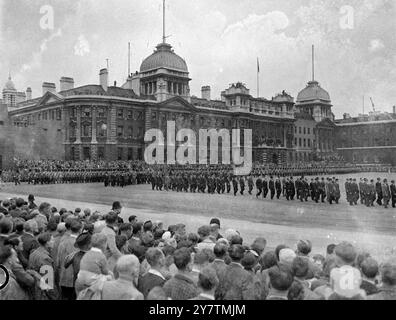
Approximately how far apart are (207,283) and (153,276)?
114 centimetres

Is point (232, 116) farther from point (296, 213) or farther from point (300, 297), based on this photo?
point (300, 297)

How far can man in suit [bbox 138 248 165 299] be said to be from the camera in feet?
19.3

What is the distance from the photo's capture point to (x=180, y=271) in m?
5.60

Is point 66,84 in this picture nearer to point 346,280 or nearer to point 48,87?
point 48,87

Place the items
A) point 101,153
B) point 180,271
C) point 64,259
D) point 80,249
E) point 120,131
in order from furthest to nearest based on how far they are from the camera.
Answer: point 120,131
point 101,153
point 64,259
point 80,249
point 180,271

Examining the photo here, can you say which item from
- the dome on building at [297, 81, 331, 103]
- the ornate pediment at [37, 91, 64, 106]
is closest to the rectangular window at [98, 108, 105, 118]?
the ornate pediment at [37, 91, 64, 106]

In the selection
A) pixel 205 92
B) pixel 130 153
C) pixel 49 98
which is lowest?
pixel 130 153

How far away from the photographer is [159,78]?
69.6m

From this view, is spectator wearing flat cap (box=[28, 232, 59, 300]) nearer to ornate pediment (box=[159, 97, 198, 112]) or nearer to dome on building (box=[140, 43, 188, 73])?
ornate pediment (box=[159, 97, 198, 112])

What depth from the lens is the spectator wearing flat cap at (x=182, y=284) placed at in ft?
17.6

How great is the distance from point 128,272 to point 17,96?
7327 cm

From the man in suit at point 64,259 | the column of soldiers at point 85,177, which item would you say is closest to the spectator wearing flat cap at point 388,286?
the man in suit at point 64,259

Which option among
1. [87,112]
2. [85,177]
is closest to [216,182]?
[85,177]
